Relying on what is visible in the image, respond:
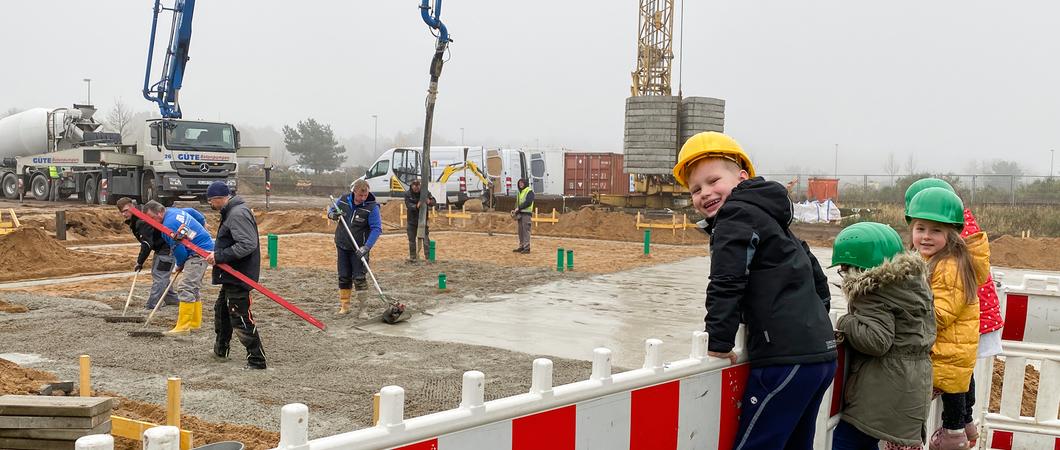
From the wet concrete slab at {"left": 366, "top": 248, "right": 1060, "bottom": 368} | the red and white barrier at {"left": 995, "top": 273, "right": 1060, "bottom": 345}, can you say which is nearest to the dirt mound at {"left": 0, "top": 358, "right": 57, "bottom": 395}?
the wet concrete slab at {"left": 366, "top": 248, "right": 1060, "bottom": 368}

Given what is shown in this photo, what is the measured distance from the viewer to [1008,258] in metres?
20.0

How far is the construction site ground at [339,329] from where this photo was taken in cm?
596

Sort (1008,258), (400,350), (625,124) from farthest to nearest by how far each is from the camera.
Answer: (625,124) < (1008,258) < (400,350)

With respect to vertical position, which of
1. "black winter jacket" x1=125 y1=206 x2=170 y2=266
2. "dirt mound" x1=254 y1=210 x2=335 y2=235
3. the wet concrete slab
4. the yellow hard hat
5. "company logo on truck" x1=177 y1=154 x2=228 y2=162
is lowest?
the wet concrete slab

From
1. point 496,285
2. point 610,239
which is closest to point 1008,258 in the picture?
point 610,239

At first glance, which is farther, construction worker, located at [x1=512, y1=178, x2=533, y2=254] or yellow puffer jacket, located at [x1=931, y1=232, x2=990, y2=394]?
construction worker, located at [x1=512, y1=178, x2=533, y2=254]

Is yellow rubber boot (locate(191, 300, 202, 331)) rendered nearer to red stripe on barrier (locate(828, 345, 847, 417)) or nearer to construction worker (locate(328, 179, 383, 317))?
construction worker (locate(328, 179, 383, 317))

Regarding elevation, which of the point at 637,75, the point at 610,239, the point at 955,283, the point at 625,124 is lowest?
the point at 610,239

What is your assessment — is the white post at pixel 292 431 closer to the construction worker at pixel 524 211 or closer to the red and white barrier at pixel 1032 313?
the red and white barrier at pixel 1032 313

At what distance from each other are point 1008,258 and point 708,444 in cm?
2060

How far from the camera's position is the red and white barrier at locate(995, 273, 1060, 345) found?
479cm

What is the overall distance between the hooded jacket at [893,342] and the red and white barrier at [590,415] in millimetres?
196

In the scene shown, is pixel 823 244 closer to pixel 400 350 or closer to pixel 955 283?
pixel 400 350

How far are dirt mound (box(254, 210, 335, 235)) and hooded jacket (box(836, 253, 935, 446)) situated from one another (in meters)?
21.3
